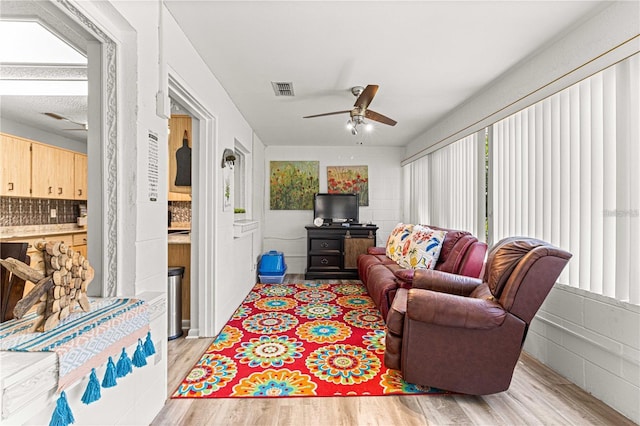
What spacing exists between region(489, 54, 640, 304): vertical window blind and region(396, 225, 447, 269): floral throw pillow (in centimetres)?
86

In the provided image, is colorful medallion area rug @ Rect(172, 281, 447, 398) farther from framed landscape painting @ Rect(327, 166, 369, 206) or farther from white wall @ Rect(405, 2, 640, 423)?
framed landscape painting @ Rect(327, 166, 369, 206)

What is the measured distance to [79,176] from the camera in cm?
145

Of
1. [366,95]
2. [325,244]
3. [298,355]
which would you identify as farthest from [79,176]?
[325,244]

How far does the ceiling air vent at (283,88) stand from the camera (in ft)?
10.2

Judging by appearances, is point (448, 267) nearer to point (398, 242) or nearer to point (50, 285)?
point (398, 242)

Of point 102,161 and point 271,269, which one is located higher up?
point 102,161

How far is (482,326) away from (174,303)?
257 cm

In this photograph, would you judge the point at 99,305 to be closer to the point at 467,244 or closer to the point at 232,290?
the point at 232,290

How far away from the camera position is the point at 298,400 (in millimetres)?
2002

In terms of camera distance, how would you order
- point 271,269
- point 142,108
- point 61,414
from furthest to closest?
point 271,269 → point 142,108 → point 61,414

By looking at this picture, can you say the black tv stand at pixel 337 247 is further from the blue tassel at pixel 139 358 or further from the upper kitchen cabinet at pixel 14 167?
the upper kitchen cabinet at pixel 14 167

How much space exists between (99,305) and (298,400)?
130 centimetres

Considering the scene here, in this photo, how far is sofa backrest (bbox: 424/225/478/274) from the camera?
3143mm

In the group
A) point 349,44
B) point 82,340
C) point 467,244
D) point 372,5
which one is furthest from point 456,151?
point 82,340
